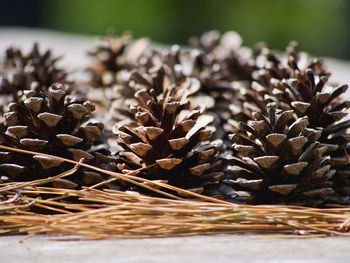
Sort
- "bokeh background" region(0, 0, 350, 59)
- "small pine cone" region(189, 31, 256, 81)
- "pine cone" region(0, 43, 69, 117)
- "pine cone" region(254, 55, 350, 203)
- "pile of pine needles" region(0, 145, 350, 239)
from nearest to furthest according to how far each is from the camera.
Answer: "pile of pine needles" region(0, 145, 350, 239), "pine cone" region(254, 55, 350, 203), "pine cone" region(0, 43, 69, 117), "small pine cone" region(189, 31, 256, 81), "bokeh background" region(0, 0, 350, 59)

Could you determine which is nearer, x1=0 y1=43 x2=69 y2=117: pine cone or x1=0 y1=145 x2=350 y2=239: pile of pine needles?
x1=0 y1=145 x2=350 y2=239: pile of pine needles

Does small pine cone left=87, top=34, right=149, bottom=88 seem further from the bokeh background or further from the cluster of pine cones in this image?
the bokeh background

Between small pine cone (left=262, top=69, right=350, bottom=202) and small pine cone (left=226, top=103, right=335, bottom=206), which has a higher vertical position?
small pine cone (left=262, top=69, right=350, bottom=202)

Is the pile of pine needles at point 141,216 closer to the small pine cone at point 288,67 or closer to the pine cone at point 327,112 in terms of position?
the pine cone at point 327,112

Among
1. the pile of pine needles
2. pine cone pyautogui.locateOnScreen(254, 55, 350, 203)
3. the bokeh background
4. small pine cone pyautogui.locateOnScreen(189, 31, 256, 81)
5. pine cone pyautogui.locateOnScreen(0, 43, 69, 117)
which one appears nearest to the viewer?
the pile of pine needles

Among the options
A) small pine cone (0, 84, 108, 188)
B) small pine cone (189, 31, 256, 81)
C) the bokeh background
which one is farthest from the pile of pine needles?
the bokeh background

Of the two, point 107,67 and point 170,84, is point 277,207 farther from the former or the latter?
point 107,67
